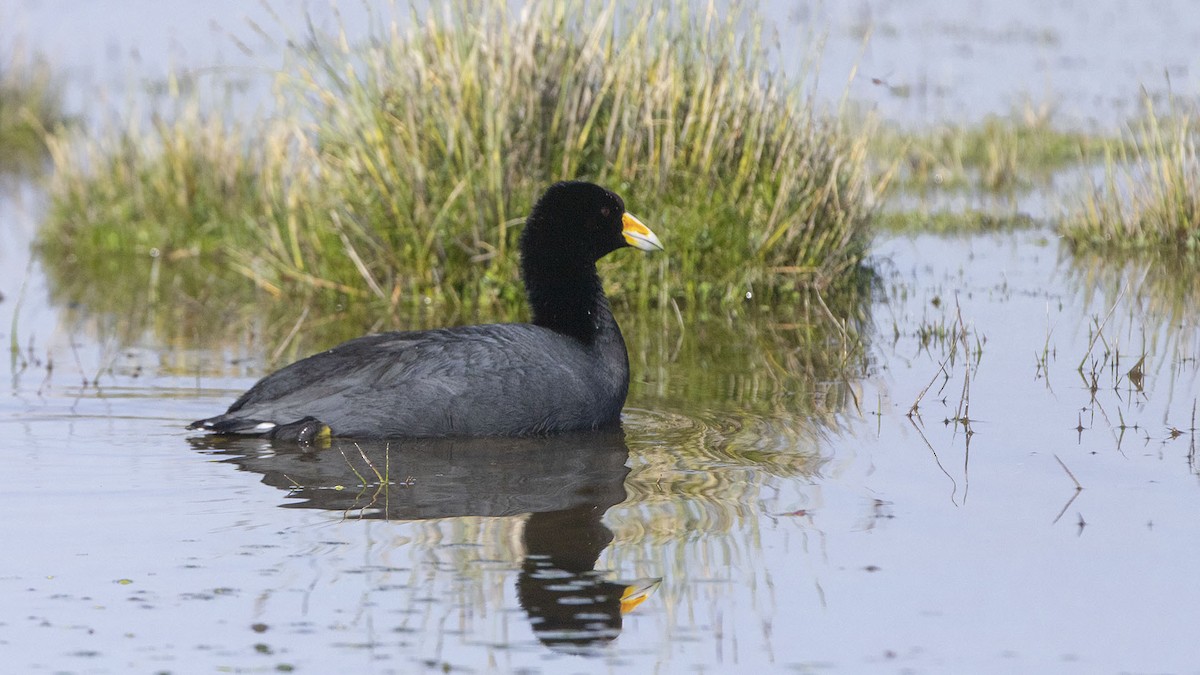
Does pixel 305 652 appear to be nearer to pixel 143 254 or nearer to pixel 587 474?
pixel 587 474

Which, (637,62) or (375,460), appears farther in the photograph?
(637,62)

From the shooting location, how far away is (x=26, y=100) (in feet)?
70.3

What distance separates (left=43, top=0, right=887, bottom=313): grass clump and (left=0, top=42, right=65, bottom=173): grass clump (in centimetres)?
988

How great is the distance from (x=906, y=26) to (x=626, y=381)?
20.9 meters

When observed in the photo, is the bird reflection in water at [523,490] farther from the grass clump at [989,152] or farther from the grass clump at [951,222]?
the grass clump at [989,152]

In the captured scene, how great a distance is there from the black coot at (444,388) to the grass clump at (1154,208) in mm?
6381

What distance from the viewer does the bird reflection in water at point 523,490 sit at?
5495mm

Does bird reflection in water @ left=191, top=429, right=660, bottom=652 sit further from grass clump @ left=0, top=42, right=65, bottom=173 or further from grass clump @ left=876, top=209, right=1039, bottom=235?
grass clump @ left=0, top=42, right=65, bottom=173

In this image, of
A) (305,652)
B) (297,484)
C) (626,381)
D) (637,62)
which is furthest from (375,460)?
(637,62)

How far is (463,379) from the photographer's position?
8.07 metres

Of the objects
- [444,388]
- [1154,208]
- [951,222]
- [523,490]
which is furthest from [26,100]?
[523,490]

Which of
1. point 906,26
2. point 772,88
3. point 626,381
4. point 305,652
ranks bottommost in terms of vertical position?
point 305,652

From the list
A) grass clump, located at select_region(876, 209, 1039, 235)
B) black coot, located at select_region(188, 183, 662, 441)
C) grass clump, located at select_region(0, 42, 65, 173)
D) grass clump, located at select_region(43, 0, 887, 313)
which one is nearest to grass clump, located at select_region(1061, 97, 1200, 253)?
grass clump, located at select_region(876, 209, 1039, 235)

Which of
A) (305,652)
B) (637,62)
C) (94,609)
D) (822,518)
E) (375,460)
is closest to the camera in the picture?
(305,652)
